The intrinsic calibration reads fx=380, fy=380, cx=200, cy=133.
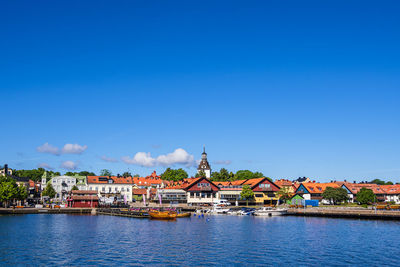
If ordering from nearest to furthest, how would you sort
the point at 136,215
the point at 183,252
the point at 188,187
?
the point at 183,252, the point at 136,215, the point at 188,187

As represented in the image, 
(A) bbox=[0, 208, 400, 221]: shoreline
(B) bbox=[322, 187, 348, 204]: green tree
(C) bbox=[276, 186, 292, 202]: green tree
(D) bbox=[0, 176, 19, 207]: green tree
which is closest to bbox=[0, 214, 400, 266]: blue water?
(A) bbox=[0, 208, 400, 221]: shoreline

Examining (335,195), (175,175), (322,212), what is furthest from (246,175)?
(322,212)

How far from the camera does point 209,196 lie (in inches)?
5763

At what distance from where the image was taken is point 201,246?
5631 cm

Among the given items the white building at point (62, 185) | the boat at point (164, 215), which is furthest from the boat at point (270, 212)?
the white building at point (62, 185)

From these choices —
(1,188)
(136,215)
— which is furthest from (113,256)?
(1,188)

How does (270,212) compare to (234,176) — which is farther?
(234,176)

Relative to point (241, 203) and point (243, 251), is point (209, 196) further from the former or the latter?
point (243, 251)

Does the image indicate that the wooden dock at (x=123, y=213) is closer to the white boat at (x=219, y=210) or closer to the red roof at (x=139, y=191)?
the white boat at (x=219, y=210)

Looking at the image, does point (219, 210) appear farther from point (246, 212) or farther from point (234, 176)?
point (234, 176)

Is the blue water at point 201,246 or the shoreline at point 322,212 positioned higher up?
the shoreline at point 322,212

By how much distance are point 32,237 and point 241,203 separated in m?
96.3

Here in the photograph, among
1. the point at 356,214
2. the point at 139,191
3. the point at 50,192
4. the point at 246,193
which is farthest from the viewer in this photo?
the point at 139,191

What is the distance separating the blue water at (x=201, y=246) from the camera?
152ft
